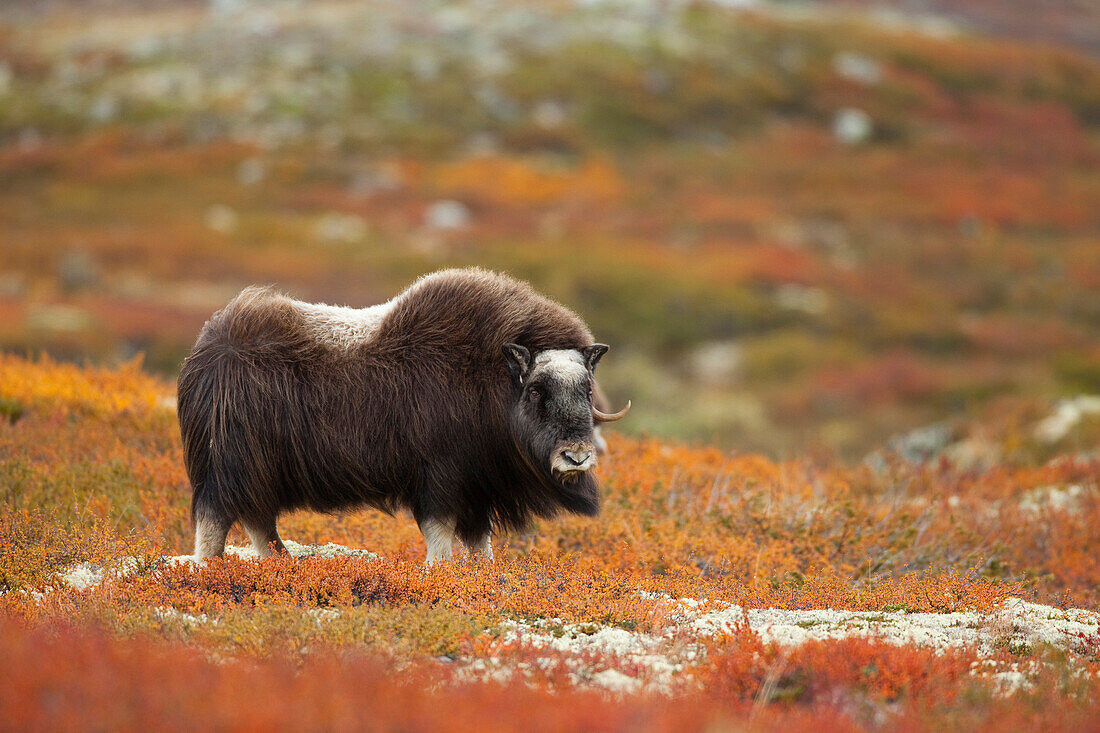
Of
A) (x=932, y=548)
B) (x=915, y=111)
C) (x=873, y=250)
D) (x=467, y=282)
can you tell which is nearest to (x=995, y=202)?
(x=873, y=250)

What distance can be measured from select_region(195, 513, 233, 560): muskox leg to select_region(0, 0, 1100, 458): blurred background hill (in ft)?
21.8

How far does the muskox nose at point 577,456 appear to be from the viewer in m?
5.08

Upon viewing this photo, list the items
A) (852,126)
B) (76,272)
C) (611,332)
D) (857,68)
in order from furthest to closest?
(857,68) < (852,126) < (76,272) < (611,332)

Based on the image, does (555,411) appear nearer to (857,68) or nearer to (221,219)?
(221,219)

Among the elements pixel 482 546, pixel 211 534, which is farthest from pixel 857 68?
pixel 211 534

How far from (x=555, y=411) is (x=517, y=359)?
0.36m

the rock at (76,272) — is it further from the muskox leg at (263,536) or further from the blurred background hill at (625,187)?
Answer: the muskox leg at (263,536)

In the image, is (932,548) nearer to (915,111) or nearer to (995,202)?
(995,202)

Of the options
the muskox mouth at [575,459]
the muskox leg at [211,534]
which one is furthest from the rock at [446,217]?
the muskox mouth at [575,459]

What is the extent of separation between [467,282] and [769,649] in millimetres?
2666

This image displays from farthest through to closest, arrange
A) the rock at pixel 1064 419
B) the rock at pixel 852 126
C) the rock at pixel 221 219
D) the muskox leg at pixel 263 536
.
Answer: the rock at pixel 852 126, the rock at pixel 221 219, the rock at pixel 1064 419, the muskox leg at pixel 263 536

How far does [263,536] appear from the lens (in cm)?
544

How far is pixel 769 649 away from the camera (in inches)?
152

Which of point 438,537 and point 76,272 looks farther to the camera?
point 76,272
